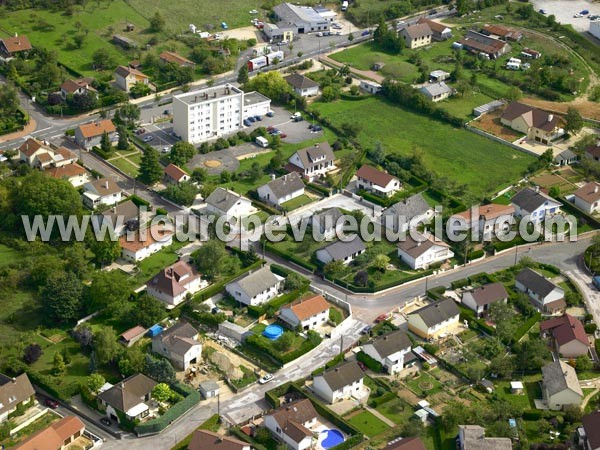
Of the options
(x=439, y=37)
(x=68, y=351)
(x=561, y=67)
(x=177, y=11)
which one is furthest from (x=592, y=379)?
(x=177, y=11)

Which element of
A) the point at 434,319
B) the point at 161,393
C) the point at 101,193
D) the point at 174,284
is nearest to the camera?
the point at 161,393

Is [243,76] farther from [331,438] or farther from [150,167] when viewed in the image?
[331,438]

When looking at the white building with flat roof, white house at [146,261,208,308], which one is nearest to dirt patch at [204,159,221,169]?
the white building with flat roof

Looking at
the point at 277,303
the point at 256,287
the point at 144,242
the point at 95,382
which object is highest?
the point at 256,287

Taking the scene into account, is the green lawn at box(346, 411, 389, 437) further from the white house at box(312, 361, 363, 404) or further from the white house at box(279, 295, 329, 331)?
the white house at box(279, 295, 329, 331)

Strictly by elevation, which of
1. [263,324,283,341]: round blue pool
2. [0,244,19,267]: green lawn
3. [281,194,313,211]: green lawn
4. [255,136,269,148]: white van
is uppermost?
[263,324,283,341]: round blue pool

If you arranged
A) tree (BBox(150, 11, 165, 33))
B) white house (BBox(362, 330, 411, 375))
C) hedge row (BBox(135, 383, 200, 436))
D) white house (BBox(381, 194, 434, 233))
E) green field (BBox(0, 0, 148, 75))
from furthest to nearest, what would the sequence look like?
tree (BBox(150, 11, 165, 33))
green field (BBox(0, 0, 148, 75))
white house (BBox(381, 194, 434, 233))
white house (BBox(362, 330, 411, 375))
hedge row (BBox(135, 383, 200, 436))

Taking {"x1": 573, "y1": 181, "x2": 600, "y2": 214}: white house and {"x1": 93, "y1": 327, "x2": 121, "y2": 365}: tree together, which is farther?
{"x1": 573, "y1": 181, "x2": 600, "y2": 214}: white house

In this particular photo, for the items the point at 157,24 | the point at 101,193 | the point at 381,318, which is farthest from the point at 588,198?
the point at 157,24
